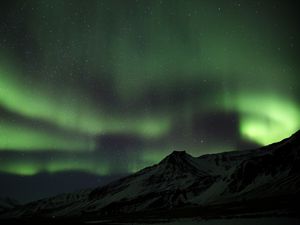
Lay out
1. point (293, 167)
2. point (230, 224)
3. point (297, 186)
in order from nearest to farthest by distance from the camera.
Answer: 1. point (230, 224)
2. point (297, 186)
3. point (293, 167)

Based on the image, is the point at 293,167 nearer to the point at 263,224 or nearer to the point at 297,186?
the point at 297,186

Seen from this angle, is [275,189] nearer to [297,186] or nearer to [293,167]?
[297,186]

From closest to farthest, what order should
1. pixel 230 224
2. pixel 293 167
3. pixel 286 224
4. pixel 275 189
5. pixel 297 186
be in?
pixel 286 224, pixel 230 224, pixel 297 186, pixel 275 189, pixel 293 167

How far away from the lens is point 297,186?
14588cm

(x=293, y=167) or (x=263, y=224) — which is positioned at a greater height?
(x=293, y=167)

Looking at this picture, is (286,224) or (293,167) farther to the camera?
(293,167)

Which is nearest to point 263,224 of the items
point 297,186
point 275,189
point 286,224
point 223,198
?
point 286,224

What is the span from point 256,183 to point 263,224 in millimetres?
169431

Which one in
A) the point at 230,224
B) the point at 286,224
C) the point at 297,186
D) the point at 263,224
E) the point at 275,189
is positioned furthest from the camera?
the point at 275,189

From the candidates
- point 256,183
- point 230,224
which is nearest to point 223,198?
point 256,183

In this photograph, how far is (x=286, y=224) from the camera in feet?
120

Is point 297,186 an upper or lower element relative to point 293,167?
lower

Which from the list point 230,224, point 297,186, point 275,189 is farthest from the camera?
point 275,189

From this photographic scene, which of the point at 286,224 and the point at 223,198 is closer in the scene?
the point at 286,224
